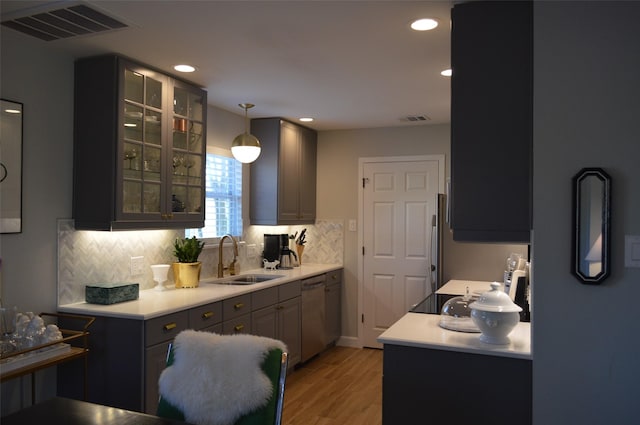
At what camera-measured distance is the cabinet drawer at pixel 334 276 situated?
5246 millimetres

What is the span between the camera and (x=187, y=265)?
12.3 feet

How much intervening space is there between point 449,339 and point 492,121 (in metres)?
1.03

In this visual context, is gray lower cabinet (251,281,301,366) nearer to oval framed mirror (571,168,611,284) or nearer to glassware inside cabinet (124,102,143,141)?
glassware inside cabinet (124,102,143,141)

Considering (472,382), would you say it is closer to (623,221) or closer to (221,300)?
(623,221)

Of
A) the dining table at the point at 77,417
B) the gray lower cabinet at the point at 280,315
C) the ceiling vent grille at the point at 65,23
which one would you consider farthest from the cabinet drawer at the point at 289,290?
the dining table at the point at 77,417

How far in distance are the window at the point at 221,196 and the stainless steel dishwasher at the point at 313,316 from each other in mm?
875

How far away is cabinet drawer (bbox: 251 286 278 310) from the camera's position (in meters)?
3.86

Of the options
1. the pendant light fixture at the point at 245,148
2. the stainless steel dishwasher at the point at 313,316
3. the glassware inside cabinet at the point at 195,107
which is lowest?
the stainless steel dishwasher at the point at 313,316

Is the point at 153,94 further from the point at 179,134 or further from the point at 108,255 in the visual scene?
the point at 108,255

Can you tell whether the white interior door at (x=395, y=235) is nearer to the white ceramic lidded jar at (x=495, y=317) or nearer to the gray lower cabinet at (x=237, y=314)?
the gray lower cabinet at (x=237, y=314)

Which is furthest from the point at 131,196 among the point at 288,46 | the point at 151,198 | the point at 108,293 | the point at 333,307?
the point at 333,307

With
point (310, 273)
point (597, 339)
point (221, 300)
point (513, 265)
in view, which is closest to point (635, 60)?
point (597, 339)

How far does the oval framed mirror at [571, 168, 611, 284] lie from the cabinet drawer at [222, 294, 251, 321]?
2309mm

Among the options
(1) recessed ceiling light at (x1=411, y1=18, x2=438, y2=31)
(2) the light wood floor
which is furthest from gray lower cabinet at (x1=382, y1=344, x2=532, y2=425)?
(1) recessed ceiling light at (x1=411, y1=18, x2=438, y2=31)
